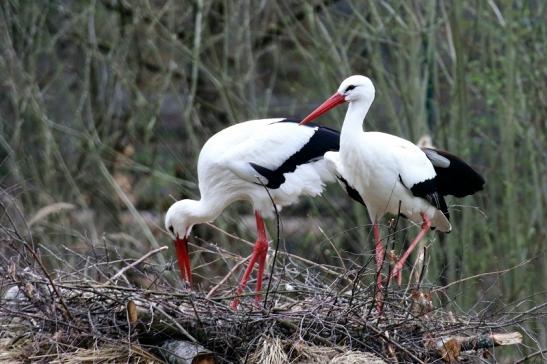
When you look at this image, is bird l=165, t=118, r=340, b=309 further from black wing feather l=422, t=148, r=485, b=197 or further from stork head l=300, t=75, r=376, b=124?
black wing feather l=422, t=148, r=485, b=197

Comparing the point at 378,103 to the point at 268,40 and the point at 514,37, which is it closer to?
the point at 268,40

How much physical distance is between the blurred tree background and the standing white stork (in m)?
3.66

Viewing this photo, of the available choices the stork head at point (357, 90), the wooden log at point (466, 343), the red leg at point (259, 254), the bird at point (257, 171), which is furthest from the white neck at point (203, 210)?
the wooden log at point (466, 343)

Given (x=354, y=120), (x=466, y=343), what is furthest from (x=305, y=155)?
(x=466, y=343)

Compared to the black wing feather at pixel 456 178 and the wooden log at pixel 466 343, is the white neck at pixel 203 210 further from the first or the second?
the wooden log at pixel 466 343

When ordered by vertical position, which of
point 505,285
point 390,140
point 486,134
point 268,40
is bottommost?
point 505,285

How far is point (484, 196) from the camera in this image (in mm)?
13609

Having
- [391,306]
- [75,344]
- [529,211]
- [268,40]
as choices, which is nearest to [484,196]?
[529,211]

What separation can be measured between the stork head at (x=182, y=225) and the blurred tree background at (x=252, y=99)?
318 centimetres

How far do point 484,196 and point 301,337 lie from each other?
6932 mm

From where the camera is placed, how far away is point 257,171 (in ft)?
29.4

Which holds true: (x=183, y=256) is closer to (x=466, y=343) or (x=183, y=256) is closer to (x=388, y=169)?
(x=388, y=169)

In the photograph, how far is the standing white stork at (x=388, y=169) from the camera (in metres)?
8.37

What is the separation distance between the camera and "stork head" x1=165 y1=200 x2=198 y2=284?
8.98 m
